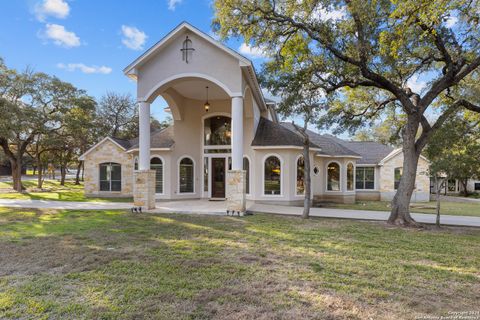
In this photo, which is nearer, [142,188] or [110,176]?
[142,188]

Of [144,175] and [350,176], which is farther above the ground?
[144,175]

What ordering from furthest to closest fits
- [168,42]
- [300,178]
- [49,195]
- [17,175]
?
[17,175], [49,195], [300,178], [168,42]

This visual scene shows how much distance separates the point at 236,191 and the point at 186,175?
19.7 feet

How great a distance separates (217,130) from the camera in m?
16.8

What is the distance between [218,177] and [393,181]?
1317cm

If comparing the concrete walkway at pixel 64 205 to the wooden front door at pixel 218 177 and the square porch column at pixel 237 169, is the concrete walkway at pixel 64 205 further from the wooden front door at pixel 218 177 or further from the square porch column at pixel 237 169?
the square porch column at pixel 237 169

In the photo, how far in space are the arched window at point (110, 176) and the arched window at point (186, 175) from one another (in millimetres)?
6341

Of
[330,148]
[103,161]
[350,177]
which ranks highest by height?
[330,148]

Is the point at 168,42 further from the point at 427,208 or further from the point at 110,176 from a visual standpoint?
the point at 427,208

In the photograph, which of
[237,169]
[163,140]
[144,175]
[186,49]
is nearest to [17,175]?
[163,140]

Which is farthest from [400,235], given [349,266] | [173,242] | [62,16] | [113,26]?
[62,16]

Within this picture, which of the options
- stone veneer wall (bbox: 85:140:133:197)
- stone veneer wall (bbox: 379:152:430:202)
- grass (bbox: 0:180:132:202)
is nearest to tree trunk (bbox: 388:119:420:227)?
stone veneer wall (bbox: 379:152:430:202)

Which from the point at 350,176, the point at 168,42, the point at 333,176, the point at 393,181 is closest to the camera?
the point at 168,42

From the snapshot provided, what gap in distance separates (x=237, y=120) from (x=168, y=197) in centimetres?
701
